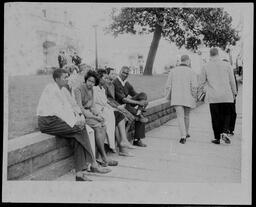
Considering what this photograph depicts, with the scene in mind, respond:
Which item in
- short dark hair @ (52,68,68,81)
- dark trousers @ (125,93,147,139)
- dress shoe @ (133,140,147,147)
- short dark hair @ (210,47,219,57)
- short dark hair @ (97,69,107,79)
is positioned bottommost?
dress shoe @ (133,140,147,147)

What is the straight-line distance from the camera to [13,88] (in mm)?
5305

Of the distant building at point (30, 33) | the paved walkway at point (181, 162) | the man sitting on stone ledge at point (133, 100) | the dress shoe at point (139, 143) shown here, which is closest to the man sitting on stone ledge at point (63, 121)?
the paved walkway at point (181, 162)

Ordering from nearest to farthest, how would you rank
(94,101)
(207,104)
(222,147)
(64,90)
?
(64,90) → (94,101) → (222,147) → (207,104)

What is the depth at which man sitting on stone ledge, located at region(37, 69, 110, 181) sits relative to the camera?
4.89 m

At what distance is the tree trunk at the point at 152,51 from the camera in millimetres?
5824

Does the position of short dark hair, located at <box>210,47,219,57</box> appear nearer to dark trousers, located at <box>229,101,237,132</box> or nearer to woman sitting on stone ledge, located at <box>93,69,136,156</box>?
dark trousers, located at <box>229,101,237,132</box>

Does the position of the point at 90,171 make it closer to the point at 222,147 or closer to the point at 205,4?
the point at 222,147

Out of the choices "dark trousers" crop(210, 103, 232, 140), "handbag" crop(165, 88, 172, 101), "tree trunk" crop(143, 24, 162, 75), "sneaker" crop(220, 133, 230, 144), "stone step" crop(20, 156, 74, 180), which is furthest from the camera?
→ "handbag" crop(165, 88, 172, 101)

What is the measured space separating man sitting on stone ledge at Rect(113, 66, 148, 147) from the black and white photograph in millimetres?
14

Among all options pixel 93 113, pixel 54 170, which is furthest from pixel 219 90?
pixel 54 170

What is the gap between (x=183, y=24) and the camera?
5777mm

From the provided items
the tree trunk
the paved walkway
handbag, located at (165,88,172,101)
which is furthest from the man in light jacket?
the tree trunk

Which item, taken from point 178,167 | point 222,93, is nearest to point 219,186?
point 178,167

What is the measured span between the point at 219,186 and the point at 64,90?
2.22m
